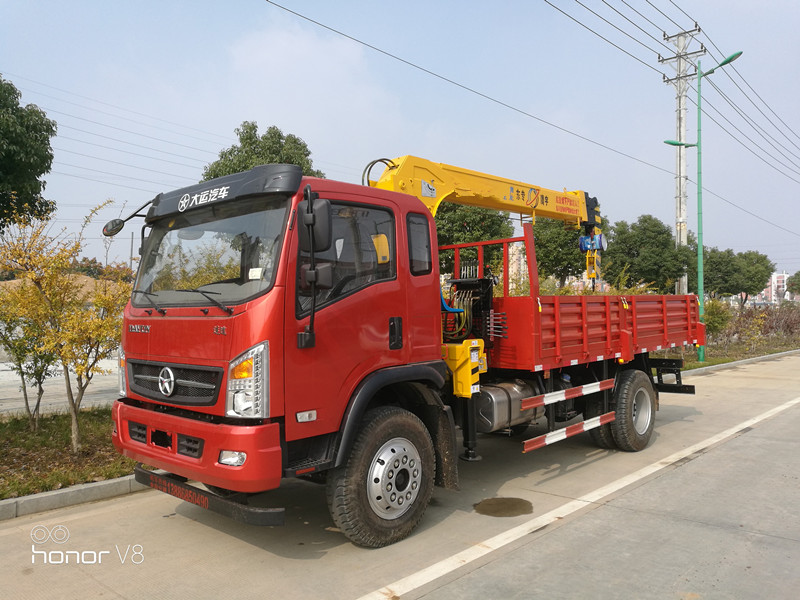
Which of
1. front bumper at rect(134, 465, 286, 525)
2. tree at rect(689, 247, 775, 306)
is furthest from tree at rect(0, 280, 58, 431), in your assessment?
tree at rect(689, 247, 775, 306)

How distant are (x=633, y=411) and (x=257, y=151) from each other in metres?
12.5

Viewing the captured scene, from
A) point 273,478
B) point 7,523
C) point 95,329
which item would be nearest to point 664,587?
point 273,478

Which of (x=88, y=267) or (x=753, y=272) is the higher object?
(x=753, y=272)

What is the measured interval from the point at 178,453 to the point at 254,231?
5.20ft

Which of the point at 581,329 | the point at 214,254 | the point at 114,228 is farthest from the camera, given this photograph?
the point at 581,329

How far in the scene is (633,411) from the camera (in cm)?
723

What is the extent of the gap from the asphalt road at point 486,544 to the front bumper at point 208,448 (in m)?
0.69

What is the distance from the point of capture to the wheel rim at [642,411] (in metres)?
7.35

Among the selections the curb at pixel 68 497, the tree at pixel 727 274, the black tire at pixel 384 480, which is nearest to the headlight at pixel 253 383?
the black tire at pixel 384 480

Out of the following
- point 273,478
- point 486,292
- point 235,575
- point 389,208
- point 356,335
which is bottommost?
point 235,575

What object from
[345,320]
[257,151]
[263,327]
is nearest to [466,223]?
[257,151]

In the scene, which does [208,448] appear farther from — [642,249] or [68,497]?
[642,249]

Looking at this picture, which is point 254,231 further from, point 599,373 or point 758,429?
point 758,429

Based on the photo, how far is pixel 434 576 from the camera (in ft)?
12.5
